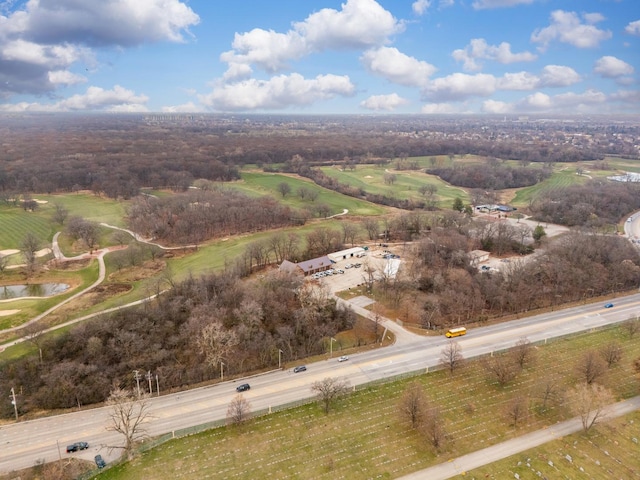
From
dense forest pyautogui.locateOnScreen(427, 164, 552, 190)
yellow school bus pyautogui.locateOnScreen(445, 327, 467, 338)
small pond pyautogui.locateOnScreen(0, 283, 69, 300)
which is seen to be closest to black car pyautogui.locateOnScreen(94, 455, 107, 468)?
yellow school bus pyautogui.locateOnScreen(445, 327, 467, 338)

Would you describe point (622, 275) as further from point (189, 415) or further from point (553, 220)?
point (189, 415)

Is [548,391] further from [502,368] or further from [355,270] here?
[355,270]

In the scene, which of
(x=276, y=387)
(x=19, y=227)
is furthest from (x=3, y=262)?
(x=276, y=387)

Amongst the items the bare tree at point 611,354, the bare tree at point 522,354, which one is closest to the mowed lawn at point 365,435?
the bare tree at point 522,354

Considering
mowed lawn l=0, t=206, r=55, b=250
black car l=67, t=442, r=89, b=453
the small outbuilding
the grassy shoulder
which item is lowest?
the grassy shoulder

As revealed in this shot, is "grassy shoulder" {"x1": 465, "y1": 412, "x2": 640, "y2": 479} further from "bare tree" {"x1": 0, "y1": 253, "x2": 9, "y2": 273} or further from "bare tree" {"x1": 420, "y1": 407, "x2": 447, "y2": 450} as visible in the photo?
"bare tree" {"x1": 0, "y1": 253, "x2": 9, "y2": 273}

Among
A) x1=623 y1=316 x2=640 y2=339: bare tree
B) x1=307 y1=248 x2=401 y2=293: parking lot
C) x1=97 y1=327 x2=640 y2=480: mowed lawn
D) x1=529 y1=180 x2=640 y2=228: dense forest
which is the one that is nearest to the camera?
x1=97 y1=327 x2=640 y2=480: mowed lawn
